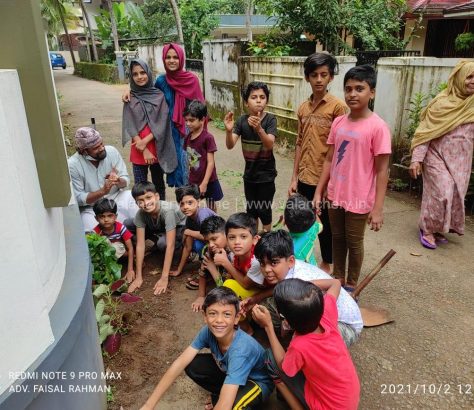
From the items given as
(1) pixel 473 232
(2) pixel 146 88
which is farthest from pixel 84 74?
(1) pixel 473 232

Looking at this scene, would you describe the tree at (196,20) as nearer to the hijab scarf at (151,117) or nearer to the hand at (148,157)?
the hijab scarf at (151,117)

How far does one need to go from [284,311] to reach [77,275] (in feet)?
2.99

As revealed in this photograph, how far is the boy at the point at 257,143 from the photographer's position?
3.12m

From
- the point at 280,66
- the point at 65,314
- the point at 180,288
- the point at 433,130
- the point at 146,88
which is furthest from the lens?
the point at 280,66

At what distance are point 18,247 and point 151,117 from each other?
2867mm

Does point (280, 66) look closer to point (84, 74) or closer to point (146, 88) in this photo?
point (146, 88)

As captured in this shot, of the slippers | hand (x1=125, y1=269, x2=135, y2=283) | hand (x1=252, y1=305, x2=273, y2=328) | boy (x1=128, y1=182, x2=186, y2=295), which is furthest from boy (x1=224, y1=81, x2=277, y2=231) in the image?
hand (x1=252, y1=305, x2=273, y2=328)

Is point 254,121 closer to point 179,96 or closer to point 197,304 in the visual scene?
point 179,96

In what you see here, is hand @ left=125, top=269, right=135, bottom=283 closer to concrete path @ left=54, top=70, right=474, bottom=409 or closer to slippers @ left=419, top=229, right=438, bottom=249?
concrete path @ left=54, top=70, right=474, bottom=409

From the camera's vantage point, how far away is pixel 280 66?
6746mm

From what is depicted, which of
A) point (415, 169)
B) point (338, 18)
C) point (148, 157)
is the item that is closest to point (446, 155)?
point (415, 169)

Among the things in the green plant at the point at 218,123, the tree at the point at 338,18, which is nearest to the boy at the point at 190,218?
the tree at the point at 338,18

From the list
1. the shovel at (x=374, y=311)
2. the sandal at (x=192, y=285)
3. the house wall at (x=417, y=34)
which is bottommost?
the sandal at (x=192, y=285)

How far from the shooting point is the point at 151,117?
12.7 ft
